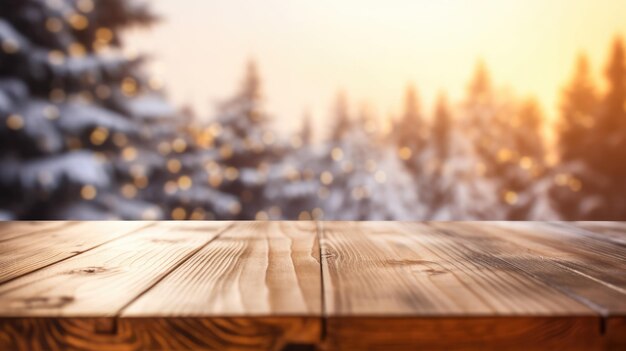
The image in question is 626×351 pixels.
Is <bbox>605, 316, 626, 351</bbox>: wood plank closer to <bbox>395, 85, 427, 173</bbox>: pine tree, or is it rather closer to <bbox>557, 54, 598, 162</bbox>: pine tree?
<bbox>395, 85, 427, 173</bbox>: pine tree

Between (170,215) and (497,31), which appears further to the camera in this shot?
(497,31)

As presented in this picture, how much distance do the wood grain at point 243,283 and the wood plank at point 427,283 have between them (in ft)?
0.09

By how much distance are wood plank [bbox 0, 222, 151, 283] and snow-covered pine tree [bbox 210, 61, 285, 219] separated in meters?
5.33

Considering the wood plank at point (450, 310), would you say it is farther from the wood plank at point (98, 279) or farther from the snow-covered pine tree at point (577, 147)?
the snow-covered pine tree at point (577, 147)

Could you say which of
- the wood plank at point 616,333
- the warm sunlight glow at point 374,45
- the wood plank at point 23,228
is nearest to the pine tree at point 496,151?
the warm sunlight glow at point 374,45

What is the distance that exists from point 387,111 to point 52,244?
6683 millimetres

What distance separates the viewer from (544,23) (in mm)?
8125

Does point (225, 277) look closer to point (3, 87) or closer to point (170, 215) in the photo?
point (3, 87)

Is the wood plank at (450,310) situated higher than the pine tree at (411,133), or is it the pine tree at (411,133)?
the pine tree at (411,133)

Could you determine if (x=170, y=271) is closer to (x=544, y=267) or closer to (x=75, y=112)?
(x=544, y=267)

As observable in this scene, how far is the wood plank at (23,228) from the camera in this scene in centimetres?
116

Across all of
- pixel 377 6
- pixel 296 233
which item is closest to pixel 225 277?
pixel 296 233

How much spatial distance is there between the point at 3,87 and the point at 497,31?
21.4ft

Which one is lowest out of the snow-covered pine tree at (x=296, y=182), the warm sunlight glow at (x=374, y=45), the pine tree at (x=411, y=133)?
the snow-covered pine tree at (x=296, y=182)
